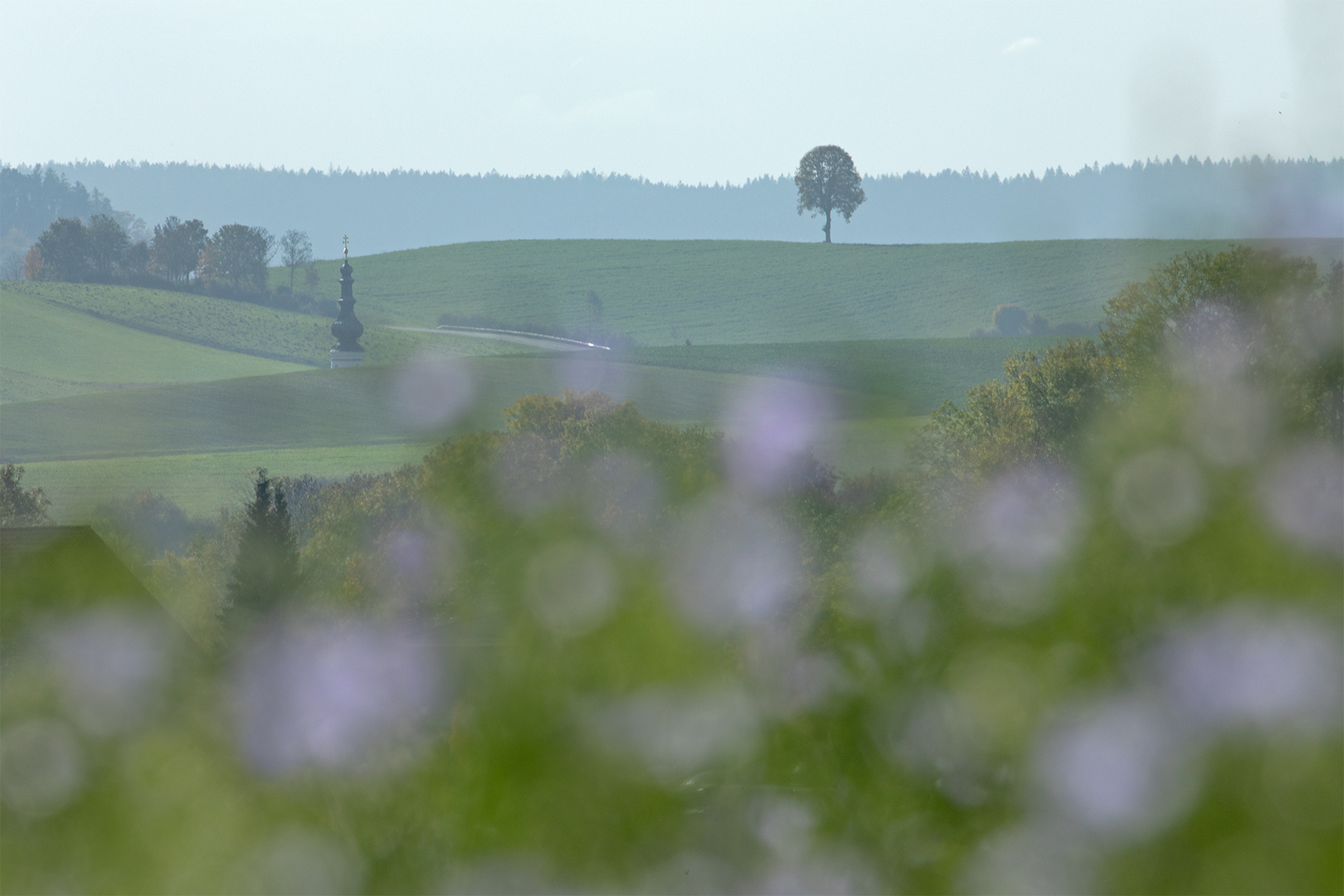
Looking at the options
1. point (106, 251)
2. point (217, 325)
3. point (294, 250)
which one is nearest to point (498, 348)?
point (217, 325)

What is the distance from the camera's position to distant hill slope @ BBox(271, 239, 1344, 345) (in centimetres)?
10188

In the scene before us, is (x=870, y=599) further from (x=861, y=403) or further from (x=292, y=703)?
(x=861, y=403)

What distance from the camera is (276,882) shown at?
2924 millimetres

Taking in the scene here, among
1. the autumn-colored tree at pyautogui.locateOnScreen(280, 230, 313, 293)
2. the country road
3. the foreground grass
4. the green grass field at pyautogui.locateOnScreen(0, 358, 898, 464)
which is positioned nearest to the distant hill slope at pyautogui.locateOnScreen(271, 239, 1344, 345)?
the autumn-colored tree at pyautogui.locateOnScreen(280, 230, 313, 293)

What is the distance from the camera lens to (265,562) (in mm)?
43094

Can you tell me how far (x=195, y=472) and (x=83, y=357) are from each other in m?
36.8

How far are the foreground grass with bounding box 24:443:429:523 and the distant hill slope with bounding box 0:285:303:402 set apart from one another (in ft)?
73.1

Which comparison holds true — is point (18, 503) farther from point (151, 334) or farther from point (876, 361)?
point (151, 334)

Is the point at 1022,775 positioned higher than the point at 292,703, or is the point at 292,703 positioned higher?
the point at 1022,775

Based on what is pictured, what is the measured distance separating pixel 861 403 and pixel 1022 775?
234 feet

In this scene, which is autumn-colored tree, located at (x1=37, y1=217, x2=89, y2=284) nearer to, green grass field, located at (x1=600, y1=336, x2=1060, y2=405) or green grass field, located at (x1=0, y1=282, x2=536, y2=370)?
green grass field, located at (x1=0, y1=282, x2=536, y2=370)

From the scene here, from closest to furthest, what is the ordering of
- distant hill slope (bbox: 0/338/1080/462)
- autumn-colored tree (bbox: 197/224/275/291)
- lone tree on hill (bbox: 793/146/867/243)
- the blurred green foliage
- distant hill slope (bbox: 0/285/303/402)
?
the blurred green foliage → distant hill slope (bbox: 0/338/1080/462) → distant hill slope (bbox: 0/285/303/402) → autumn-colored tree (bbox: 197/224/275/291) → lone tree on hill (bbox: 793/146/867/243)

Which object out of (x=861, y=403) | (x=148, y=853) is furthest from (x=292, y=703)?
(x=861, y=403)

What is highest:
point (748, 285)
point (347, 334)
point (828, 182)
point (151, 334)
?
point (828, 182)
